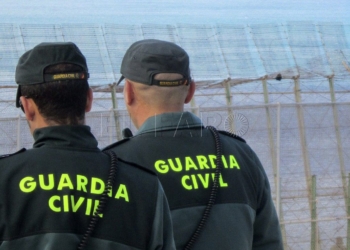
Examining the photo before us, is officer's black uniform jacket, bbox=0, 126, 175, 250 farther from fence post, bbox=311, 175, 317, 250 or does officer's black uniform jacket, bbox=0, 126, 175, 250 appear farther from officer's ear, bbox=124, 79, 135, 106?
fence post, bbox=311, 175, 317, 250

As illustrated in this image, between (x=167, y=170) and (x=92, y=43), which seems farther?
(x=92, y=43)

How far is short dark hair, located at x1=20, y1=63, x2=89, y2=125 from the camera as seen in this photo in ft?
5.09

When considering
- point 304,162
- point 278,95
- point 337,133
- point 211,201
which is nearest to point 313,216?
point 304,162

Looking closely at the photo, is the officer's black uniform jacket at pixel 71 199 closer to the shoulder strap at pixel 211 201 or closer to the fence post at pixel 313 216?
the shoulder strap at pixel 211 201

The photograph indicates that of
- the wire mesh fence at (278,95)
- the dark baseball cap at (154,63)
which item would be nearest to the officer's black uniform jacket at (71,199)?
the dark baseball cap at (154,63)

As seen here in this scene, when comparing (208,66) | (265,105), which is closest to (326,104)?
(265,105)

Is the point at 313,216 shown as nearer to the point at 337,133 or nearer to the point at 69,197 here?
the point at 337,133

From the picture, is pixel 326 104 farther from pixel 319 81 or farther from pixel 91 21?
pixel 91 21

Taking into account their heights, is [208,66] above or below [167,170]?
above

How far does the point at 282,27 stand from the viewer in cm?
663

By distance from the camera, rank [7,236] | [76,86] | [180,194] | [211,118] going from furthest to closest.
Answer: [211,118] → [180,194] → [76,86] → [7,236]

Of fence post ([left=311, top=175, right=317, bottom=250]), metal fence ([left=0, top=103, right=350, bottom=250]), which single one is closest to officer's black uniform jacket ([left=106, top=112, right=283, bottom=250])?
metal fence ([left=0, top=103, right=350, bottom=250])

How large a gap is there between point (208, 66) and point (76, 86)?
470cm

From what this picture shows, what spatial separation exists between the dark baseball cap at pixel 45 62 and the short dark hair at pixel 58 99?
0.04 feet
